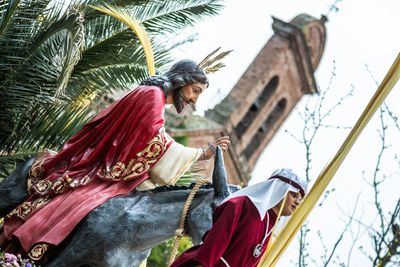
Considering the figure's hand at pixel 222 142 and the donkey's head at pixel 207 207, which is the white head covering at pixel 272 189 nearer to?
the donkey's head at pixel 207 207

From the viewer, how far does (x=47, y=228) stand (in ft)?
29.8

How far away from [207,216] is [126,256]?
0.66 meters

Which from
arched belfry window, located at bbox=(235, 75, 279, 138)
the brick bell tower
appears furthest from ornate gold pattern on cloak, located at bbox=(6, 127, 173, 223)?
arched belfry window, located at bbox=(235, 75, 279, 138)

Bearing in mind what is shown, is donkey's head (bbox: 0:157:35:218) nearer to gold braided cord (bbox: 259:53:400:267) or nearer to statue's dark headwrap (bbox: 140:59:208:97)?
statue's dark headwrap (bbox: 140:59:208:97)

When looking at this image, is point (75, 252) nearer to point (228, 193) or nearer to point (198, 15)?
point (228, 193)

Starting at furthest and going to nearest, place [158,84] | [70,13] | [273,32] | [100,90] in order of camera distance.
Answer: [273,32] → [100,90] → [70,13] → [158,84]

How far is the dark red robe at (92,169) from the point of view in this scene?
9.11 metres

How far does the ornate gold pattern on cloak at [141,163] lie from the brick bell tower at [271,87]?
119ft

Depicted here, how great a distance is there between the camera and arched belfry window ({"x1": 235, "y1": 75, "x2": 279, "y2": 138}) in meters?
47.6

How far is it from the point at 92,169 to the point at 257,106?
128 ft

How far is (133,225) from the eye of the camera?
30.0 feet

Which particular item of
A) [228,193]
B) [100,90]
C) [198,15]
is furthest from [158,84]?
[198,15]

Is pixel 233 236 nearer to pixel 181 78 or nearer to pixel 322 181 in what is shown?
pixel 322 181

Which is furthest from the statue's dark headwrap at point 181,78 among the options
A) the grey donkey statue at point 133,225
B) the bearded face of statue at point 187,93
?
the grey donkey statue at point 133,225
